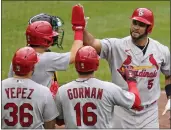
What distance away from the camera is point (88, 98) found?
18.0 ft

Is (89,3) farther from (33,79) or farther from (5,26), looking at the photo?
(33,79)

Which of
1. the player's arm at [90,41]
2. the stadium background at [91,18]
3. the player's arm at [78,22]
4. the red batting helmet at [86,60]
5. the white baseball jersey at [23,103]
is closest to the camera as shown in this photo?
the white baseball jersey at [23,103]

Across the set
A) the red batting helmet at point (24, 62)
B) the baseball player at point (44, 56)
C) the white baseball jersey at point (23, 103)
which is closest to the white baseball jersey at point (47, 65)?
the baseball player at point (44, 56)

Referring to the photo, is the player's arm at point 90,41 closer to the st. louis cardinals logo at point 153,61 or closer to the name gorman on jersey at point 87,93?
the st. louis cardinals logo at point 153,61

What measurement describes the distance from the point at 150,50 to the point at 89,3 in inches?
620

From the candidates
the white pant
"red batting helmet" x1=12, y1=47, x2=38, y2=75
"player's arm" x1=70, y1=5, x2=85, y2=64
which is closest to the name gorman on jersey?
"red batting helmet" x1=12, y1=47, x2=38, y2=75

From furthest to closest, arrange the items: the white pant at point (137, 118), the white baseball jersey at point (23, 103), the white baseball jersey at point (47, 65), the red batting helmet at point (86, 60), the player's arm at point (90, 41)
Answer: the white pant at point (137, 118), the player's arm at point (90, 41), the white baseball jersey at point (47, 65), the red batting helmet at point (86, 60), the white baseball jersey at point (23, 103)

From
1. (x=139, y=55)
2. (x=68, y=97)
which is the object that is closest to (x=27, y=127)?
(x=68, y=97)

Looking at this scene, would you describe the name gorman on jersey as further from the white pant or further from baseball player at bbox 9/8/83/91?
the white pant

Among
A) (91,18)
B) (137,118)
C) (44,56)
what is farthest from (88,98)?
(91,18)

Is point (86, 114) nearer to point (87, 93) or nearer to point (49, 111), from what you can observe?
point (87, 93)

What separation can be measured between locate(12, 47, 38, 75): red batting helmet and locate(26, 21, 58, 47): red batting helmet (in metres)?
0.38

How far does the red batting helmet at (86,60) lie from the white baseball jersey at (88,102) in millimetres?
104

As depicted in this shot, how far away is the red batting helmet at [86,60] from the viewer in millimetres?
5539
